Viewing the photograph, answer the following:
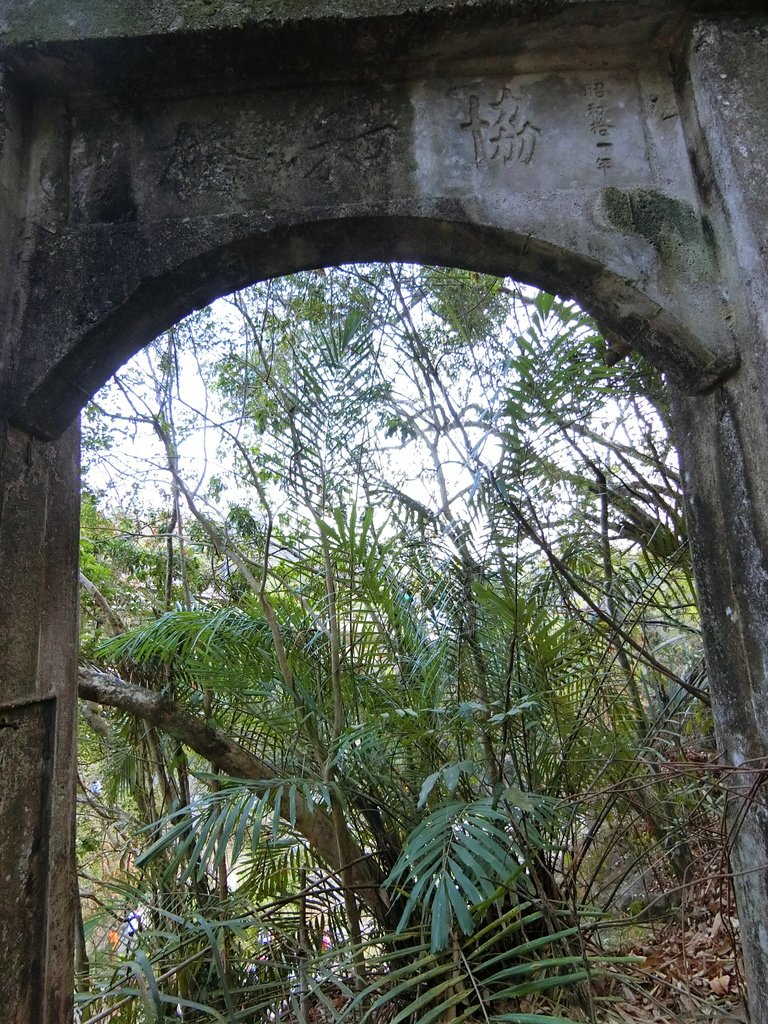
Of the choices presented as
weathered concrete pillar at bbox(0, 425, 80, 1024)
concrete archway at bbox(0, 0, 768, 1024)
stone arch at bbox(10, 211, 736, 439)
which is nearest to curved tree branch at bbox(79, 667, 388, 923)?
→ weathered concrete pillar at bbox(0, 425, 80, 1024)

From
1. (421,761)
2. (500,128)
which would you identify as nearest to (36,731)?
(421,761)

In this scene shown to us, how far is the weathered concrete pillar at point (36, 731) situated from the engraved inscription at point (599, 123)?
1.64 metres

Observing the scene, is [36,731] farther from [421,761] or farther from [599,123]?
[599,123]

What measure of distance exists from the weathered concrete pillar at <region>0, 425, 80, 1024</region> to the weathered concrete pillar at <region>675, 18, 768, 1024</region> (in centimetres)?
149

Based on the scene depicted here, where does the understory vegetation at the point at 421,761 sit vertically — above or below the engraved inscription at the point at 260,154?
below

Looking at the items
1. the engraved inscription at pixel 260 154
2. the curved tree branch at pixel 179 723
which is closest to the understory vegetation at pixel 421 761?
the curved tree branch at pixel 179 723

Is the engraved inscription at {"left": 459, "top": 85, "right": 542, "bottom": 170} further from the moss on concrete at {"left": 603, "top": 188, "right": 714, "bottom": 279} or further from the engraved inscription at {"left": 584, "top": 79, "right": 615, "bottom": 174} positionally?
the moss on concrete at {"left": 603, "top": 188, "right": 714, "bottom": 279}

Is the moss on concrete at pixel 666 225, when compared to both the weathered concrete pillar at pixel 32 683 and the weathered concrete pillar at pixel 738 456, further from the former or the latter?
the weathered concrete pillar at pixel 32 683

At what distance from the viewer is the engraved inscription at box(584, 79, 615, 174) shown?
5.54ft

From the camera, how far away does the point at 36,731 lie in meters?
A: 1.48

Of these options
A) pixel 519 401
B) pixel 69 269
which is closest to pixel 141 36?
pixel 69 269

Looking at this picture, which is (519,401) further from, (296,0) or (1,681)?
(1,681)

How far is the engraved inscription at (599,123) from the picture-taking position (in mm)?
1688

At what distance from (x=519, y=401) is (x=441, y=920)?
51.7 inches
